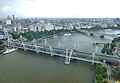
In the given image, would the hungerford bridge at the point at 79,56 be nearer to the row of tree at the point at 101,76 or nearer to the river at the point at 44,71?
the river at the point at 44,71

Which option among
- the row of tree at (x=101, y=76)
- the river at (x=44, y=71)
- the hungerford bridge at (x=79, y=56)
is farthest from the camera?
the hungerford bridge at (x=79, y=56)

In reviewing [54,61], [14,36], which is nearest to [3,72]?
[54,61]

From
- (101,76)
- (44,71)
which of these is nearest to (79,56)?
(44,71)

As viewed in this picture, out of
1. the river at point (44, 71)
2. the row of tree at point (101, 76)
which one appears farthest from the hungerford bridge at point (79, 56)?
the row of tree at point (101, 76)

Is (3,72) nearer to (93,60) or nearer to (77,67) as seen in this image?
(77,67)

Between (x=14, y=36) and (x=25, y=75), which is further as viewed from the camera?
(x=14, y=36)

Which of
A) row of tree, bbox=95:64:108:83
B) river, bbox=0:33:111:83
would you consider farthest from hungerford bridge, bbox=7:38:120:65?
row of tree, bbox=95:64:108:83

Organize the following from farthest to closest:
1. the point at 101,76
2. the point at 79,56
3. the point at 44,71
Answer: the point at 79,56 < the point at 44,71 < the point at 101,76

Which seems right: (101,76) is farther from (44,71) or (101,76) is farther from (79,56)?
(79,56)

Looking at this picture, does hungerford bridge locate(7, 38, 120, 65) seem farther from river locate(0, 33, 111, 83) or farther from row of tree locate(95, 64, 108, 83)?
row of tree locate(95, 64, 108, 83)

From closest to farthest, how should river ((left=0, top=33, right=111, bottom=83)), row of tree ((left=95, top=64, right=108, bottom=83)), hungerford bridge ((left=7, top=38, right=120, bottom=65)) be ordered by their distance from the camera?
row of tree ((left=95, top=64, right=108, bottom=83))
river ((left=0, top=33, right=111, bottom=83))
hungerford bridge ((left=7, top=38, right=120, bottom=65))

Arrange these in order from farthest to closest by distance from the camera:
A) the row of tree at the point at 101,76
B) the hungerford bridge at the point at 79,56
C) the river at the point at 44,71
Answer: the hungerford bridge at the point at 79,56
the river at the point at 44,71
the row of tree at the point at 101,76
